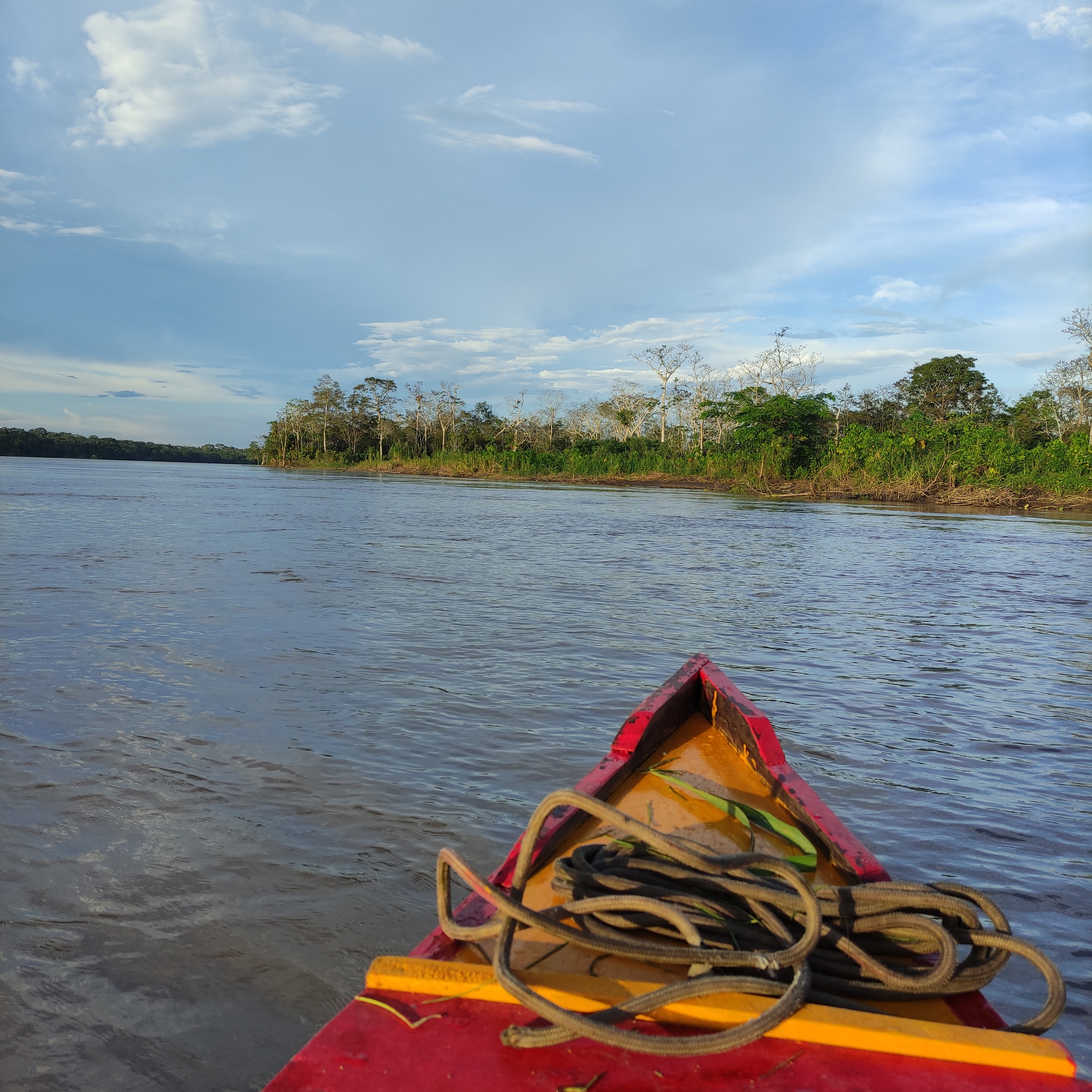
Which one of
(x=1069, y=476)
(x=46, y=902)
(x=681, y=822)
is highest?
(x=1069, y=476)

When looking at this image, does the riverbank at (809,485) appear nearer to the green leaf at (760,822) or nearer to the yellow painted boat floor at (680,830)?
the yellow painted boat floor at (680,830)

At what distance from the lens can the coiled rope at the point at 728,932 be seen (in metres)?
1.20

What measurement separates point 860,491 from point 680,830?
91.9 feet

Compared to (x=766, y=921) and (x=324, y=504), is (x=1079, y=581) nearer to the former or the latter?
(x=766, y=921)

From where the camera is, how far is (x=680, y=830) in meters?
2.11

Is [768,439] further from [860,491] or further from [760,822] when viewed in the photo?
[760,822]

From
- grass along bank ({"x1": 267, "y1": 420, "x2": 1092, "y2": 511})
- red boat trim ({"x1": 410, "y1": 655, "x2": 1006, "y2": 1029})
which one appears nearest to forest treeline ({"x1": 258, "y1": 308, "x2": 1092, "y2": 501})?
grass along bank ({"x1": 267, "y1": 420, "x2": 1092, "y2": 511})

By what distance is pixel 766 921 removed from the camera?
1.42 m

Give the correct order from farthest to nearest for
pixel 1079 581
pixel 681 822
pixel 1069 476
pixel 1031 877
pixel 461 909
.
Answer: pixel 1069 476, pixel 1079 581, pixel 1031 877, pixel 681 822, pixel 461 909

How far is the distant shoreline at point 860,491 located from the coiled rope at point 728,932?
26.5 m

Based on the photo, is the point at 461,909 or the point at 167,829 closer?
the point at 461,909

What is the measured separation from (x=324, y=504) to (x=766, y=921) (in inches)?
768

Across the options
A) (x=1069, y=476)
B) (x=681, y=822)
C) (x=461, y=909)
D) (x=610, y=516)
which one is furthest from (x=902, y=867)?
(x=1069, y=476)

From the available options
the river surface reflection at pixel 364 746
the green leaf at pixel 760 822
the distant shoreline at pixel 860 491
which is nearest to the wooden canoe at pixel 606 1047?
the green leaf at pixel 760 822
